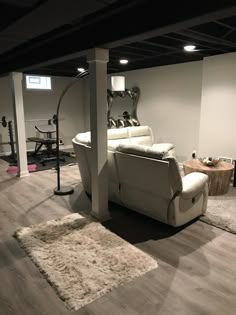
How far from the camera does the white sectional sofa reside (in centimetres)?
277

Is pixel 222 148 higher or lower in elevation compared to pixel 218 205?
higher

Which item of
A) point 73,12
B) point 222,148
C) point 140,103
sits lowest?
point 222,148

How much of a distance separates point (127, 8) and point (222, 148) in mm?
3342

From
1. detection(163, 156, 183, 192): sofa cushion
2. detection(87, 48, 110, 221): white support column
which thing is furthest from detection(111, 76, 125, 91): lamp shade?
detection(163, 156, 183, 192): sofa cushion

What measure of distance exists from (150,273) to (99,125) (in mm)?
1643

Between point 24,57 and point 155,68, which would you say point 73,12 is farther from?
point 155,68

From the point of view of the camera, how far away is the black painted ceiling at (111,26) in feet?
6.55

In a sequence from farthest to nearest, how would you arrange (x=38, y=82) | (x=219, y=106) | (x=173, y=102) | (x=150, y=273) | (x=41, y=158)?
(x=38, y=82)
(x=41, y=158)
(x=173, y=102)
(x=219, y=106)
(x=150, y=273)

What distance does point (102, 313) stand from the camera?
1.83 meters

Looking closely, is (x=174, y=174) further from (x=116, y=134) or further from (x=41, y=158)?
(x=41, y=158)

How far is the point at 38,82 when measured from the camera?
7.54 metres

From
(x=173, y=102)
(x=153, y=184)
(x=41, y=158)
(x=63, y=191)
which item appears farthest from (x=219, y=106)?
(x=41, y=158)

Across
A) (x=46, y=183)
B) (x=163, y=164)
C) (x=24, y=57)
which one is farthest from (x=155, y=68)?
(x=163, y=164)

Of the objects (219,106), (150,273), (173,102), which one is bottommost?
(150,273)
